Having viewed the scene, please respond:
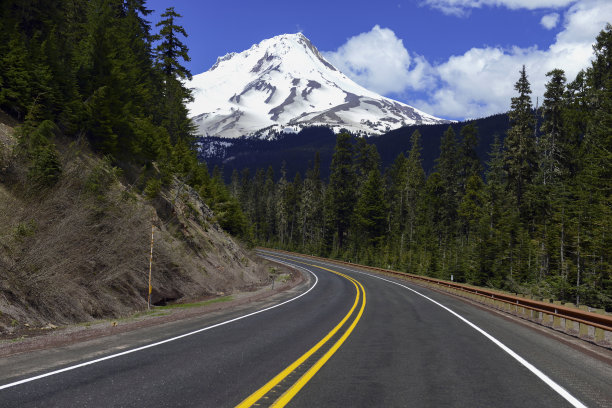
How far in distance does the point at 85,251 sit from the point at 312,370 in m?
11.0

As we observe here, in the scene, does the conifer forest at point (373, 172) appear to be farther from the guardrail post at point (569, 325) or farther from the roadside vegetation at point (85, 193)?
the guardrail post at point (569, 325)

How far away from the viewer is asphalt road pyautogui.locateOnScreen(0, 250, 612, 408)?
4918mm

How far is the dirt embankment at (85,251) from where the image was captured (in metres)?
10.6

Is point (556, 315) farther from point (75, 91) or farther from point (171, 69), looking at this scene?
point (171, 69)

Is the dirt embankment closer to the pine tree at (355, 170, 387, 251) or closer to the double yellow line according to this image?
the double yellow line

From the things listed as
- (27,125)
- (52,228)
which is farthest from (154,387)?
(27,125)

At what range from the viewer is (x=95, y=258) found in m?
14.1

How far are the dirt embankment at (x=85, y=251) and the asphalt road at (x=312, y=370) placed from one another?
3737 millimetres

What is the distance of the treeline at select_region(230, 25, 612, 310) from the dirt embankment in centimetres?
2396

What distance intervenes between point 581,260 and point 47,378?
3346 centimetres

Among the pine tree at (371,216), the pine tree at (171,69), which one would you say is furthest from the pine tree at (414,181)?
the pine tree at (171,69)

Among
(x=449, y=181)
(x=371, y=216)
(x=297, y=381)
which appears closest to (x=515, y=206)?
(x=449, y=181)

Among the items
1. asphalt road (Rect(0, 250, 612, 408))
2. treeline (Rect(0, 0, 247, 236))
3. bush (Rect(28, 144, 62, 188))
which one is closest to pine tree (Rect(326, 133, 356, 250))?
treeline (Rect(0, 0, 247, 236))

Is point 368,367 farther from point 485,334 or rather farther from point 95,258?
point 95,258
